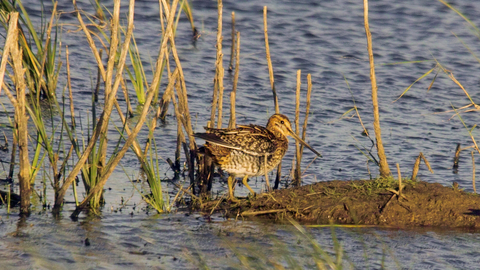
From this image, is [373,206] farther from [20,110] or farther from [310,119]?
[310,119]

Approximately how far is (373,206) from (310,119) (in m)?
3.69

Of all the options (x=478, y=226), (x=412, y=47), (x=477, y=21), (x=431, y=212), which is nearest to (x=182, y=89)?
(x=431, y=212)

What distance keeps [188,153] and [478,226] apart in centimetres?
276

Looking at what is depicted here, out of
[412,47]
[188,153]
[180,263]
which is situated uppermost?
[412,47]

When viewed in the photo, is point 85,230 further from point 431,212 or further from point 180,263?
point 431,212

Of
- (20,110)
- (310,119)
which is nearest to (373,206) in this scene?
(20,110)

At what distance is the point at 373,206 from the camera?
5.75 metres

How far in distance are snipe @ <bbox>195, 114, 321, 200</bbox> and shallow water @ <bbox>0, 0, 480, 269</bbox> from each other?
628mm

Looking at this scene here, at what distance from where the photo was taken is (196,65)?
11.3 m

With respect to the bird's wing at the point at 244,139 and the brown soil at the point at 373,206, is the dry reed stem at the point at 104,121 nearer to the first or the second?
the bird's wing at the point at 244,139

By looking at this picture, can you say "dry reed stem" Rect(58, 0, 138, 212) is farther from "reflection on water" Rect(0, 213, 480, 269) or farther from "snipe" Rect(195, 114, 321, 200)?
"snipe" Rect(195, 114, 321, 200)

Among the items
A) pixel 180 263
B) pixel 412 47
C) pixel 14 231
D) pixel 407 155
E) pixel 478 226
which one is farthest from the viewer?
pixel 412 47

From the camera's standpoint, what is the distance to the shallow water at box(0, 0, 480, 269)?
16.1 ft

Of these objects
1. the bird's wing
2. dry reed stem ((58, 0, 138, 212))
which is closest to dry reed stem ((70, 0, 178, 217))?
dry reed stem ((58, 0, 138, 212))
